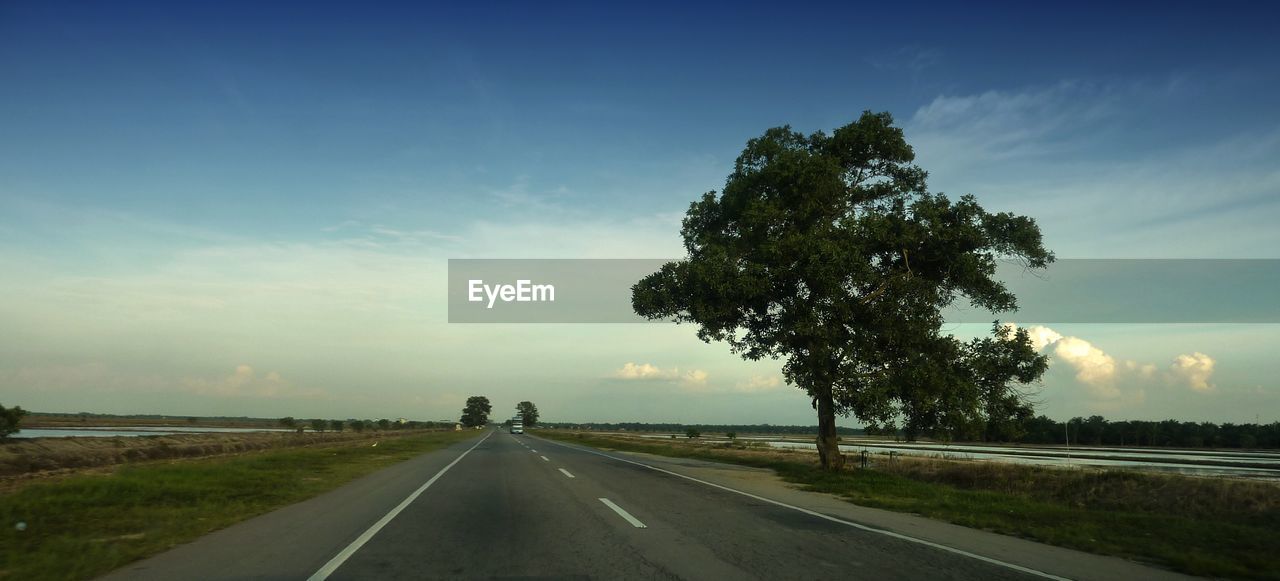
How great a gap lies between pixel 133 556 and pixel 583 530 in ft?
17.8

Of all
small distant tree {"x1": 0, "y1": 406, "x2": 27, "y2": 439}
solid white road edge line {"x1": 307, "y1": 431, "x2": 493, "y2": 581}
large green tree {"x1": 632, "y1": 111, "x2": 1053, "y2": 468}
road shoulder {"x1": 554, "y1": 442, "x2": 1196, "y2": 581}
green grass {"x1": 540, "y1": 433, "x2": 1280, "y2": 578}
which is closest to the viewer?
solid white road edge line {"x1": 307, "y1": 431, "x2": 493, "y2": 581}

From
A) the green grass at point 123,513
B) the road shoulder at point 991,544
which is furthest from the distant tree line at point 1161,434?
the green grass at point 123,513

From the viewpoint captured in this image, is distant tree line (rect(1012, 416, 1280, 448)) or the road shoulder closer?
the road shoulder

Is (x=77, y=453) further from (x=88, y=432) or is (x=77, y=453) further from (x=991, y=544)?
(x=88, y=432)

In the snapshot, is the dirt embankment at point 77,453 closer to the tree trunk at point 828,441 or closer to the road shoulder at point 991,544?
the road shoulder at point 991,544

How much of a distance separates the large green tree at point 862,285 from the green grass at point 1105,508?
227 cm

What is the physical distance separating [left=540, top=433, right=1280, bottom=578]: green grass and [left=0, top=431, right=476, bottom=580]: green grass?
12150 mm

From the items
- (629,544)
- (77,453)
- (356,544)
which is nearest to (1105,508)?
(629,544)

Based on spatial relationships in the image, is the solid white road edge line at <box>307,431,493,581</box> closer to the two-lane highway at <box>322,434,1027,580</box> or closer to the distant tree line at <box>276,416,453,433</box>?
the two-lane highway at <box>322,434,1027,580</box>

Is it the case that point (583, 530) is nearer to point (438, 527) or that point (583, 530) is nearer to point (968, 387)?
point (438, 527)

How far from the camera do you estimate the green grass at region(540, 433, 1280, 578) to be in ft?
30.7

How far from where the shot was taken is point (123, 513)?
11414 millimetres

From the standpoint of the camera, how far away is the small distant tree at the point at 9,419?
4041 cm

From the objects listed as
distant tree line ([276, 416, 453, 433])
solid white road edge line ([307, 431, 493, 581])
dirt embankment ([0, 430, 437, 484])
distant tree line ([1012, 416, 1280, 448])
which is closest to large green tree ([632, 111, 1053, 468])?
solid white road edge line ([307, 431, 493, 581])
